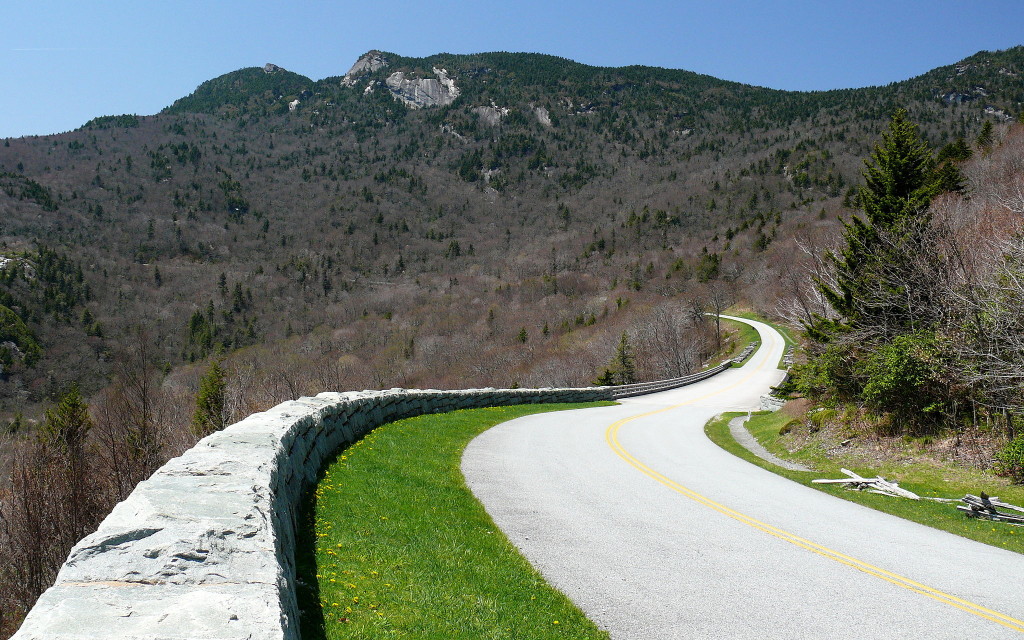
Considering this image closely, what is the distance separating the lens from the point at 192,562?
3701 millimetres

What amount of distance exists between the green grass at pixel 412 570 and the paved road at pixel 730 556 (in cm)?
48

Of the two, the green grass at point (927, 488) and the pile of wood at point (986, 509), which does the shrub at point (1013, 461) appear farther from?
the pile of wood at point (986, 509)

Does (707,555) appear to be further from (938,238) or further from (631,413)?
(631,413)

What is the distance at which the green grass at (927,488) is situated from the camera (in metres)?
10.5

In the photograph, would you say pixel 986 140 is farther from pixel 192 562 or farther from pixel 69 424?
pixel 69 424

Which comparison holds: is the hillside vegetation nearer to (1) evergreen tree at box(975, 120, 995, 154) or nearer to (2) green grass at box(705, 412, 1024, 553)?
(1) evergreen tree at box(975, 120, 995, 154)

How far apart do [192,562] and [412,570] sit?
9.89ft

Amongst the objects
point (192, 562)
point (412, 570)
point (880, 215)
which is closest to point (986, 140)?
point (880, 215)

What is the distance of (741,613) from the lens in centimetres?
613

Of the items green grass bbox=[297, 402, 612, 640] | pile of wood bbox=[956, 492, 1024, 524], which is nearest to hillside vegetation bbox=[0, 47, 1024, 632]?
pile of wood bbox=[956, 492, 1024, 524]

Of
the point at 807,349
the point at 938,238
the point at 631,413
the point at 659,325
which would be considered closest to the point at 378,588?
the point at 938,238

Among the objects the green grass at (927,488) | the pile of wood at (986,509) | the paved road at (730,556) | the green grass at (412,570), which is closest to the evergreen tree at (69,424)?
the green grass at (412,570)

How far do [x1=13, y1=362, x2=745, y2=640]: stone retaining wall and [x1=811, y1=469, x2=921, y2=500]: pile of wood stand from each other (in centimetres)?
1313

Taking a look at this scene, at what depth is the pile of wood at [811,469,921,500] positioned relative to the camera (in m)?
13.6
